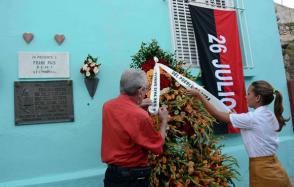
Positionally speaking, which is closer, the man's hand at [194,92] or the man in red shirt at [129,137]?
the man in red shirt at [129,137]

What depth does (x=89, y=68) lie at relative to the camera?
439 centimetres

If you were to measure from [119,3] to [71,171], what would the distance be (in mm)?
2408

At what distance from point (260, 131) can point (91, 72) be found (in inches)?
88.1

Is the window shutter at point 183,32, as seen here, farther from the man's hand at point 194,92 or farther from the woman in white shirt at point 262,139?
the woman in white shirt at point 262,139

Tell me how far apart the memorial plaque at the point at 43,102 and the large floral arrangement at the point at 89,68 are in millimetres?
223

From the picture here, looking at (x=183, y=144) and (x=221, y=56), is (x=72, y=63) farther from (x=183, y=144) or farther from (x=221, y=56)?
(x=221, y=56)

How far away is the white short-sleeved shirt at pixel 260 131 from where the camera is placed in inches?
126

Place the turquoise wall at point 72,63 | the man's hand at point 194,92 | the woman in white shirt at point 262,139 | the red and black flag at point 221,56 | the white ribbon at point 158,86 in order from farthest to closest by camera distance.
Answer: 1. the red and black flag at point 221,56
2. the turquoise wall at point 72,63
3. the man's hand at point 194,92
4. the white ribbon at point 158,86
5. the woman in white shirt at point 262,139

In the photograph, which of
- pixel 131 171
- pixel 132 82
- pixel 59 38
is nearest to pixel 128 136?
pixel 131 171

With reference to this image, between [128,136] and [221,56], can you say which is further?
[221,56]

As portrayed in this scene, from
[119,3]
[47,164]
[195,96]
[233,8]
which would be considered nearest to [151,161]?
[195,96]

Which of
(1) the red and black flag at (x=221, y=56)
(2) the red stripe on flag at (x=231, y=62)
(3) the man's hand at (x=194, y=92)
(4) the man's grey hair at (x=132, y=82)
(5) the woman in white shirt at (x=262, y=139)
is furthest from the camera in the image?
(2) the red stripe on flag at (x=231, y=62)

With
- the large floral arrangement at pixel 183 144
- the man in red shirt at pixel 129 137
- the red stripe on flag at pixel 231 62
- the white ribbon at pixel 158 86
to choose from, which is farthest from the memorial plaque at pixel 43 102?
the red stripe on flag at pixel 231 62

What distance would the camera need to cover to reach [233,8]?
6.07 meters
